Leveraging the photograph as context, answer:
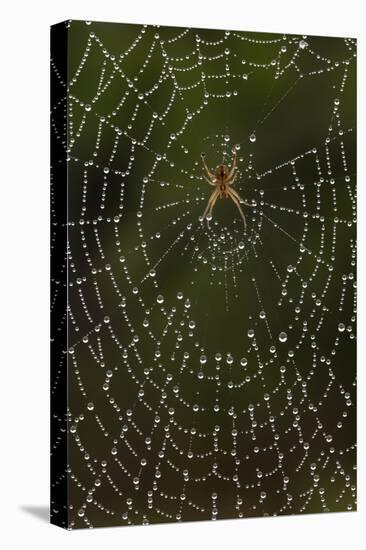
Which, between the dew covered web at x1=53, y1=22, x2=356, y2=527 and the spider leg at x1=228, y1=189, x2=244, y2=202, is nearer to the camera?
the dew covered web at x1=53, y1=22, x2=356, y2=527

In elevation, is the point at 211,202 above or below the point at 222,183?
below

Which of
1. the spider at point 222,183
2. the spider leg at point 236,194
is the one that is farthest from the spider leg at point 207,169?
the spider leg at point 236,194

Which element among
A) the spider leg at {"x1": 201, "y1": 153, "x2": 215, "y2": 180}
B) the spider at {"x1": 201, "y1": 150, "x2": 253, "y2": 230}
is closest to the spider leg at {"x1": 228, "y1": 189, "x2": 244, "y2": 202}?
the spider at {"x1": 201, "y1": 150, "x2": 253, "y2": 230}

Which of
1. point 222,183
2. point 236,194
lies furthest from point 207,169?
point 236,194

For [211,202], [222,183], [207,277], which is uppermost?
[222,183]

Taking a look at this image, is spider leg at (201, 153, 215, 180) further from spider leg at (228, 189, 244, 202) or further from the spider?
spider leg at (228, 189, 244, 202)

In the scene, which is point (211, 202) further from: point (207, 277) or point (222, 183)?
point (207, 277)

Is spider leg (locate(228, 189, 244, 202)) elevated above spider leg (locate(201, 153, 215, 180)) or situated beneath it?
situated beneath
